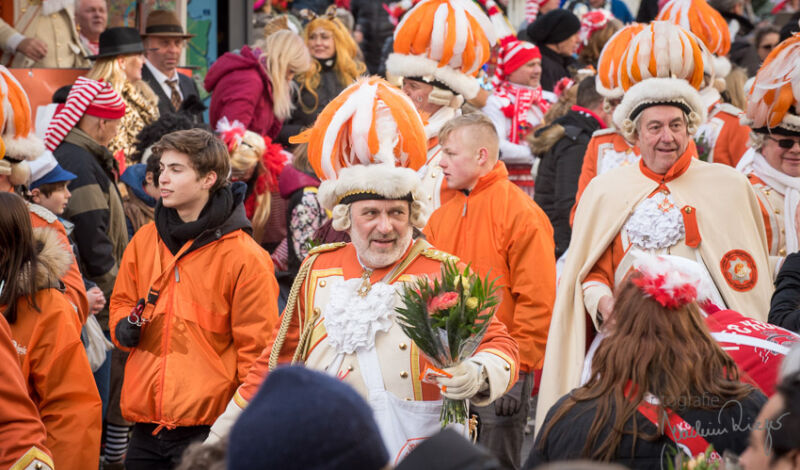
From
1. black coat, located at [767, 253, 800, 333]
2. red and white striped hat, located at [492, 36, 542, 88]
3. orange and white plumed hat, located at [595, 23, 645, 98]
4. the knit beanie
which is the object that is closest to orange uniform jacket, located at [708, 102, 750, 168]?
orange and white plumed hat, located at [595, 23, 645, 98]

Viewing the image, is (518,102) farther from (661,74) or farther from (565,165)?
(661,74)

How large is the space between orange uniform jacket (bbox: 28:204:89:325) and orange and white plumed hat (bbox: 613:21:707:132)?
299 centimetres

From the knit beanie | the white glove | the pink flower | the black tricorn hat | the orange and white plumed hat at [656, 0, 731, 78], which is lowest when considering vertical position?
the white glove

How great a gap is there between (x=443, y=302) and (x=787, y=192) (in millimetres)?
3022

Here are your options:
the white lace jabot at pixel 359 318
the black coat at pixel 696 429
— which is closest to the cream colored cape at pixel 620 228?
the white lace jabot at pixel 359 318

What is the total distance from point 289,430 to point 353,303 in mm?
2257

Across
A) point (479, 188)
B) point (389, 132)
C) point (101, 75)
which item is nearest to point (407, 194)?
point (389, 132)

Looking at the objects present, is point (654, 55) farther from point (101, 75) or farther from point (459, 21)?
point (101, 75)

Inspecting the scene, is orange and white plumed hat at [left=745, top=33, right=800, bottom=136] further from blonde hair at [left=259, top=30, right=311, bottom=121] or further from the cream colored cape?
blonde hair at [left=259, top=30, right=311, bottom=121]

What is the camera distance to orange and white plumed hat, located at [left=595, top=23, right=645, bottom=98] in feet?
22.7

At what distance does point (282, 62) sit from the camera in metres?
9.20

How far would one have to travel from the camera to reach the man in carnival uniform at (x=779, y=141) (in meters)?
5.86

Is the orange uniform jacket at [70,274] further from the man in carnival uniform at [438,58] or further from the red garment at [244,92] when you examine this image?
the red garment at [244,92]

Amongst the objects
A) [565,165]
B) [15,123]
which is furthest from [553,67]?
[15,123]
